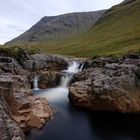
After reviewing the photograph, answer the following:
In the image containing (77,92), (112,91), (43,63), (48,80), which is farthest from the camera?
(43,63)

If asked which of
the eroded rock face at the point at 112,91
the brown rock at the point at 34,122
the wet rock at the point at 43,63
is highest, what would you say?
the wet rock at the point at 43,63

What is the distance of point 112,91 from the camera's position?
52031 mm

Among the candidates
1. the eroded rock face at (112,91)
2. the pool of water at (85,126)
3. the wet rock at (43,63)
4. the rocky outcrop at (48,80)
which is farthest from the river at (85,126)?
the wet rock at (43,63)

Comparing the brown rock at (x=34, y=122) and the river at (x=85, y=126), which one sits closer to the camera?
the river at (x=85, y=126)

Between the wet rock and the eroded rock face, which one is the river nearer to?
the eroded rock face

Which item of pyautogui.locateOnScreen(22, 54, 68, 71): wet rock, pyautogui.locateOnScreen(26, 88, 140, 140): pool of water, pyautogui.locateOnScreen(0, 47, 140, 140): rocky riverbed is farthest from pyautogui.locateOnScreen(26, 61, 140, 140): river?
pyautogui.locateOnScreen(22, 54, 68, 71): wet rock

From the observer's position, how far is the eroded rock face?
51938mm

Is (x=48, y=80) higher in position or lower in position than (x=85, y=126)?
higher

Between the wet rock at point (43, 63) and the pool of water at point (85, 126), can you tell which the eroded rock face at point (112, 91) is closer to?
the pool of water at point (85, 126)

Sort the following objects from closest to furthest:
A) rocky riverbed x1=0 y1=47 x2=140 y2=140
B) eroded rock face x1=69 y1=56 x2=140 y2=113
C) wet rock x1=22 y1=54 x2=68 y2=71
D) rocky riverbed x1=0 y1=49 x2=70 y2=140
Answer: rocky riverbed x1=0 y1=49 x2=70 y2=140, rocky riverbed x1=0 y1=47 x2=140 y2=140, eroded rock face x1=69 y1=56 x2=140 y2=113, wet rock x1=22 y1=54 x2=68 y2=71

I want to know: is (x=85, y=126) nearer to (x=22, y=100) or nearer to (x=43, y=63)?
(x=22, y=100)

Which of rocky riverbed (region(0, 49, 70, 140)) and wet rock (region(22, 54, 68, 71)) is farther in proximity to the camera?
wet rock (region(22, 54, 68, 71))

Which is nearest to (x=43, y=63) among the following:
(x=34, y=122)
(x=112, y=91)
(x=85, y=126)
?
(x=112, y=91)

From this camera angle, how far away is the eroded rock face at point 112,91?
51.9 m
